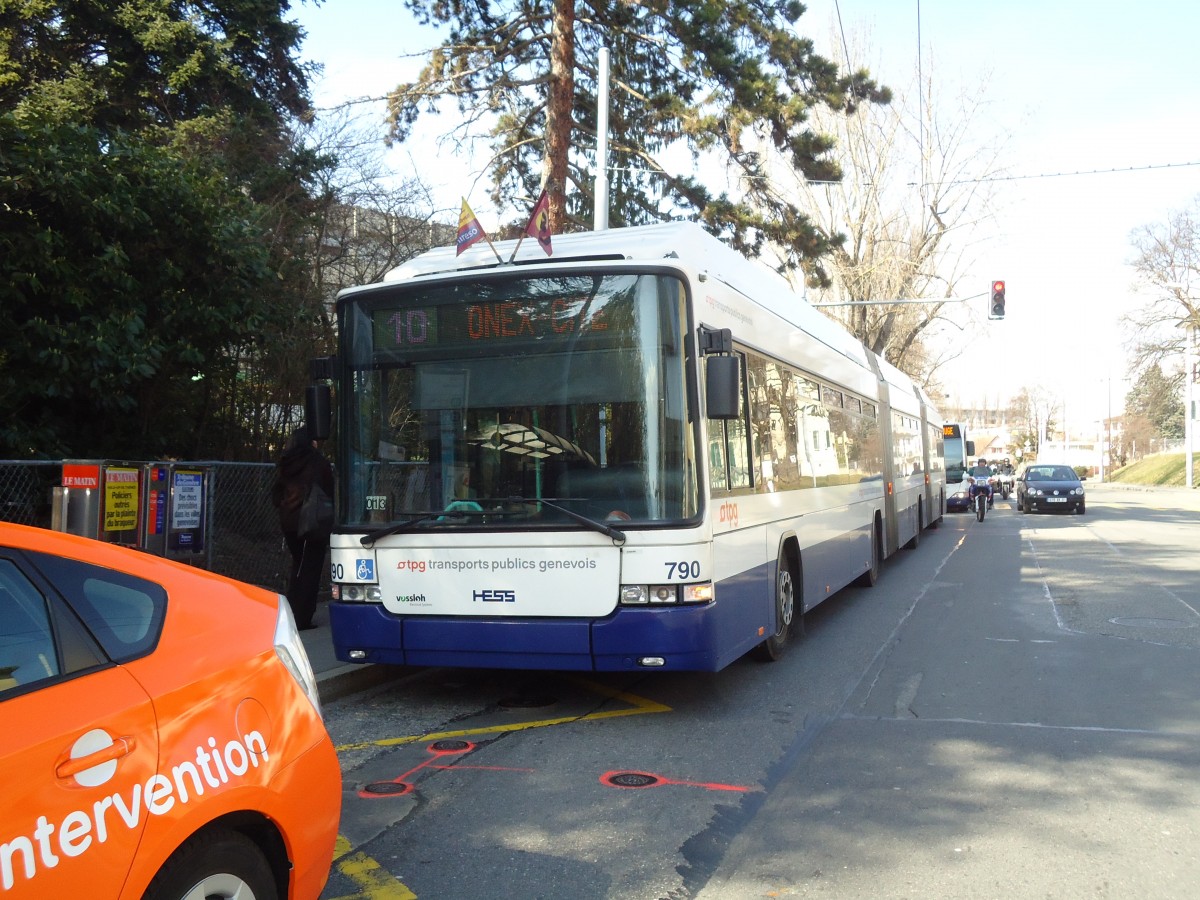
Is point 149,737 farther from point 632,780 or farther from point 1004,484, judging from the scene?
point 1004,484

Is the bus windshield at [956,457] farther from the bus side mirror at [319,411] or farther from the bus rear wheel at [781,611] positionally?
the bus side mirror at [319,411]

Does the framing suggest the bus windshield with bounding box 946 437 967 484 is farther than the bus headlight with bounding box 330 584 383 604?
Yes

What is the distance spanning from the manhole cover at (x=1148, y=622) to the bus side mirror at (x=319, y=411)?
26.1 feet

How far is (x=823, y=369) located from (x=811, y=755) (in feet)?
20.3

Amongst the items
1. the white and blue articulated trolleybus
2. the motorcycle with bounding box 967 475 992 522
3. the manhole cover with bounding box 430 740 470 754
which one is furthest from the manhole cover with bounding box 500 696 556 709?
the motorcycle with bounding box 967 475 992 522

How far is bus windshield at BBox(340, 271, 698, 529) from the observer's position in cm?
657

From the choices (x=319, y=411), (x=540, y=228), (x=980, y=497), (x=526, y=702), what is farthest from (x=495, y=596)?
(x=980, y=497)

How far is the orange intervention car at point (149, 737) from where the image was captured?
2.43m

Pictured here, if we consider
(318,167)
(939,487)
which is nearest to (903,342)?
(939,487)

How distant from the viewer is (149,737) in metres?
2.68

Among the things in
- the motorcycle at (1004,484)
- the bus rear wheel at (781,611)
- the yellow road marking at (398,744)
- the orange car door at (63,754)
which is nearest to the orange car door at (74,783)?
the orange car door at (63,754)

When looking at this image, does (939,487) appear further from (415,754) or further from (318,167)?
(415,754)

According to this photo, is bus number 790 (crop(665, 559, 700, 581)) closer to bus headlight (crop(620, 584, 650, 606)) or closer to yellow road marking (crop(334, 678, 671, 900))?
bus headlight (crop(620, 584, 650, 606))

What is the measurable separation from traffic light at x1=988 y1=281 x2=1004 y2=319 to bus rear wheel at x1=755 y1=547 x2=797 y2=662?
789 inches
